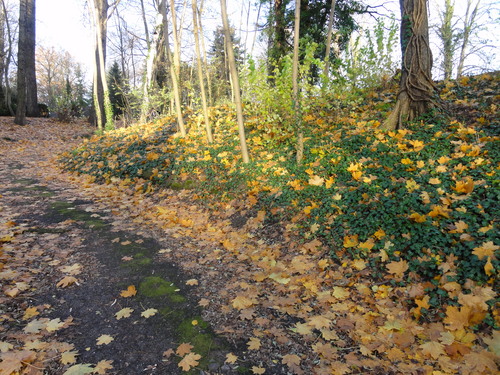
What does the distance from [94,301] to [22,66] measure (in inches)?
627

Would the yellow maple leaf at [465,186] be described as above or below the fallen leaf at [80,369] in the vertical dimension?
above

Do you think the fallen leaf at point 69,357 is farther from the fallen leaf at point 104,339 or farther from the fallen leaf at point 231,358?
the fallen leaf at point 231,358

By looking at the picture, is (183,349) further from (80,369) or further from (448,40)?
(448,40)

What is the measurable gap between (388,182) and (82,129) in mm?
17342

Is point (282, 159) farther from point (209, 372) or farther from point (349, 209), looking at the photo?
point (209, 372)

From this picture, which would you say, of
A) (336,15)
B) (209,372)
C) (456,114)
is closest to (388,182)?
(456,114)

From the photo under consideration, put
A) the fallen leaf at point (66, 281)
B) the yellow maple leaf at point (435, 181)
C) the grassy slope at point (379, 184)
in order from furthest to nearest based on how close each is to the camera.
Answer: the yellow maple leaf at point (435, 181), the fallen leaf at point (66, 281), the grassy slope at point (379, 184)

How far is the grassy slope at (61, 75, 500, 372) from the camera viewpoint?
2.97m

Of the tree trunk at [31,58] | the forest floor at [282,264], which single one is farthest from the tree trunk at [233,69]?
the tree trunk at [31,58]

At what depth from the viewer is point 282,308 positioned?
9.77ft

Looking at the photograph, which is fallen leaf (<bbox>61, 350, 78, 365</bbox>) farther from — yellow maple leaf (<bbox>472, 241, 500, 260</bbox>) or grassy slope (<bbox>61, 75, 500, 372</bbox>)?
yellow maple leaf (<bbox>472, 241, 500, 260</bbox>)

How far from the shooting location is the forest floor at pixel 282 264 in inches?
93.8

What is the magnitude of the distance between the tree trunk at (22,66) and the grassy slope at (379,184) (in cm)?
936

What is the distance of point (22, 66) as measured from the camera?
13977mm
